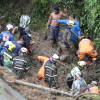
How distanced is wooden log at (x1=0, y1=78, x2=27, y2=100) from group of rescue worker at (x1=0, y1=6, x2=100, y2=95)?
116cm

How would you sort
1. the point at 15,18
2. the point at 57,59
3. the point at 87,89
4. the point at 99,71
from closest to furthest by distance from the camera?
1. the point at 87,89
2. the point at 57,59
3. the point at 99,71
4. the point at 15,18

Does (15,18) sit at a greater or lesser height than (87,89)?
greater

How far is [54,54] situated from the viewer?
6.28 m

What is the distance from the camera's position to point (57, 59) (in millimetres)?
6211

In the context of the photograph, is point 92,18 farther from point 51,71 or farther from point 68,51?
point 51,71

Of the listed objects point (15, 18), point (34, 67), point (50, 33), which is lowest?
point (34, 67)

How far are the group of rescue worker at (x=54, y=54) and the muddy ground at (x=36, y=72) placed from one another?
0.92 ft

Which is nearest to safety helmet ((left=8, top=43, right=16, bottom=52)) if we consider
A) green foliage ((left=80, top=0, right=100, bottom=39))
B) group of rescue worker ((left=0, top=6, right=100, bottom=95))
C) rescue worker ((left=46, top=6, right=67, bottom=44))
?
group of rescue worker ((left=0, top=6, right=100, bottom=95))

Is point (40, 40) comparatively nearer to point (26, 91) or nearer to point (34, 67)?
point (34, 67)

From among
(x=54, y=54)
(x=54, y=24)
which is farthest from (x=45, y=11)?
(x=54, y=54)

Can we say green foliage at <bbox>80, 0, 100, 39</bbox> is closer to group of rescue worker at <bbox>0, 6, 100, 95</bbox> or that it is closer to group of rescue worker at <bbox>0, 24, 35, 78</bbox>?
group of rescue worker at <bbox>0, 6, 100, 95</bbox>

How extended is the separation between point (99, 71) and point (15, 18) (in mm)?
5509

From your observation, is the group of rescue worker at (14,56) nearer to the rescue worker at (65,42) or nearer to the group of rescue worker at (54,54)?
the group of rescue worker at (54,54)

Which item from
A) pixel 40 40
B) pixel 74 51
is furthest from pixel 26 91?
pixel 40 40
